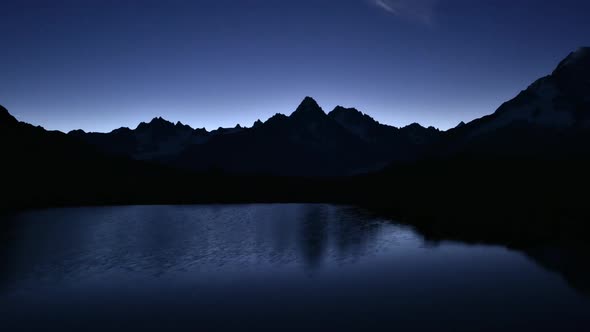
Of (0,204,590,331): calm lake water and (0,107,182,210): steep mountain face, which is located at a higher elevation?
(0,107,182,210): steep mountain face

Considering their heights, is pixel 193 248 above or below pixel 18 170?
below

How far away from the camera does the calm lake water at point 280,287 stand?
20922 mm

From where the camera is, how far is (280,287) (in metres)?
27.9

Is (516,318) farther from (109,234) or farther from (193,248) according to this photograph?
(109,234)

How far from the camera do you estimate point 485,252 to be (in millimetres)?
41781

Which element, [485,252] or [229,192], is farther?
[229,192]

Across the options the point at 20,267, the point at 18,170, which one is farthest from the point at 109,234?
the point at 18,170

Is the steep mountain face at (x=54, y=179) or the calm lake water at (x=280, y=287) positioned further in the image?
the steep mountain face at (x=54, y=179)

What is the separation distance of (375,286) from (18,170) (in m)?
185

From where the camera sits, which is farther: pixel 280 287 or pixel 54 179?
pixel 54 179

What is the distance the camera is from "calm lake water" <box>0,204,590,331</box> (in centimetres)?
2092

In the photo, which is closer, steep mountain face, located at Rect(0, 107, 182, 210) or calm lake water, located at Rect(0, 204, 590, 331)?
calm lake water, located at Rect(0, 204, 590, 331)

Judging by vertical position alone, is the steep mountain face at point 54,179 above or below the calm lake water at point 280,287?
above

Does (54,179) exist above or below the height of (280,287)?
above
